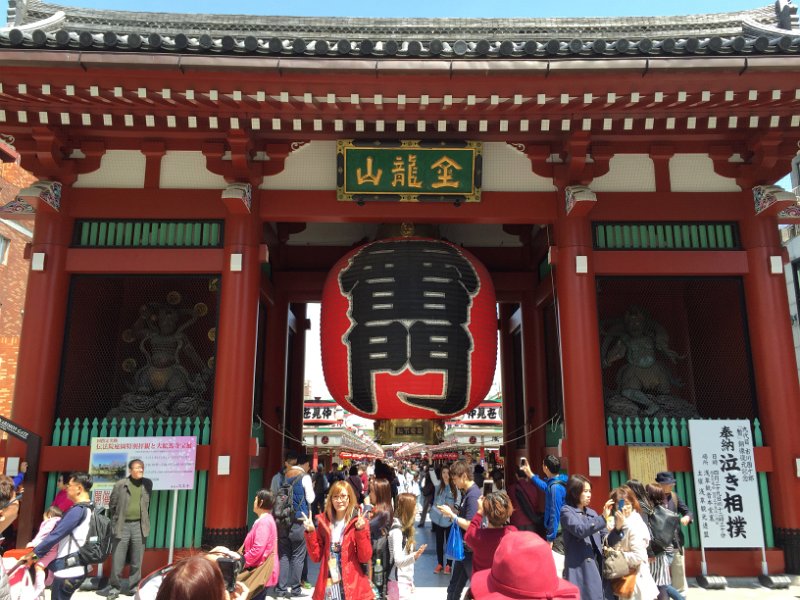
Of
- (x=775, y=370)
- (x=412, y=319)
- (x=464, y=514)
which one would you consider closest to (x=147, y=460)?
(x=412, y=319)

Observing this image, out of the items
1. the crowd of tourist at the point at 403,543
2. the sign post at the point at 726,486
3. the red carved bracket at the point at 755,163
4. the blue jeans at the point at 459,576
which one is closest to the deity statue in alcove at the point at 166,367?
the crowd of tourist at the point at 403,543

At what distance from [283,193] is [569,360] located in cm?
450

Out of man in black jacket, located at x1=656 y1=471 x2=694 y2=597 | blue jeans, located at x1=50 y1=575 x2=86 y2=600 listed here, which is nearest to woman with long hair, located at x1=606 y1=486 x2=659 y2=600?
man in black jacket, located at x1=656 y1=471 x2=694 y2=597

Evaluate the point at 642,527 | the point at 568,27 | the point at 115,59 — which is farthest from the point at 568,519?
the point at 568,27

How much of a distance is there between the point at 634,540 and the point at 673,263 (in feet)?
16.4

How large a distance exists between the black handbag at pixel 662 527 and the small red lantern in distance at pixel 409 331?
11.1ft

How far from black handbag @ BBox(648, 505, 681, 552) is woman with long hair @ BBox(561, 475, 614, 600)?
1.51ft

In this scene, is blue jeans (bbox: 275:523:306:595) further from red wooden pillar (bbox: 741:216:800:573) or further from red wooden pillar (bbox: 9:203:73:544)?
red wooden pillar (bbox: 741:216:800:573)

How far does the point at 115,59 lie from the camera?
21.7 ft

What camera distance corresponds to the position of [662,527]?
15.1 ft

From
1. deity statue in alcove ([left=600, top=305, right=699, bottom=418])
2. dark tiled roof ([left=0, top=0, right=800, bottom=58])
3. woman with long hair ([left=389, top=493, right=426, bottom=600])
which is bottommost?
woman with long hair ([left=389, top=493, right=426, bottom=600])

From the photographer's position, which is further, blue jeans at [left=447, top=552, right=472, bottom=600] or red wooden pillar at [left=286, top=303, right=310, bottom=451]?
red wooden pillar at [left=286, top=303, right=310, bottom=451]

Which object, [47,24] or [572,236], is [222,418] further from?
[47,24]

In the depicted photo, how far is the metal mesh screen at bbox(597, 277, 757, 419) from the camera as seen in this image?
8445mm
